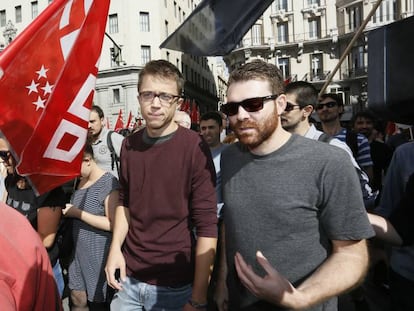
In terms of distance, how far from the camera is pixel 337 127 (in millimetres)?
4266

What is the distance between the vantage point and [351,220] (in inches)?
61.2

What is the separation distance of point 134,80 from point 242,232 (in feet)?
116

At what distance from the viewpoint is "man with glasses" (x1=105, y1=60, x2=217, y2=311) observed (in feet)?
6.95

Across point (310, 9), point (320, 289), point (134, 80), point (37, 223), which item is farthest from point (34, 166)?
point (310, 9)

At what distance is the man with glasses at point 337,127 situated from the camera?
4.21 meters

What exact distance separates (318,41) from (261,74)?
43089mm

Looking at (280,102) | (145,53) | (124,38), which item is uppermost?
(124,38)

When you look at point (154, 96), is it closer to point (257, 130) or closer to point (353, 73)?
point (257, 130)

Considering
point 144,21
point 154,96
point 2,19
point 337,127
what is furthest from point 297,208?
point 2,19

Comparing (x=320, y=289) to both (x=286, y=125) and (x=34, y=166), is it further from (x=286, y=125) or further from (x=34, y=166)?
(x=286, y=125)

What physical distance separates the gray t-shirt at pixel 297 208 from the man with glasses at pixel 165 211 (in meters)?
0.36

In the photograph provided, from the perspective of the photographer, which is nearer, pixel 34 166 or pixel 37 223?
pixel 34 166

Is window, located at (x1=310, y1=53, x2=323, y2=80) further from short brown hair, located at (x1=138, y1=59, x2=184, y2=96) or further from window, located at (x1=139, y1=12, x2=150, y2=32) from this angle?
short brown hair, located at (x1=138, y1=59, x2=184, y2=96)

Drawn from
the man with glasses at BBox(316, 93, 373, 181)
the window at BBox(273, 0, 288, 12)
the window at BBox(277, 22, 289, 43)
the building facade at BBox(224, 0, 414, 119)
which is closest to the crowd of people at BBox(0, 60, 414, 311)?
the man with glasses at BBox(316, 93, 373, 181)
